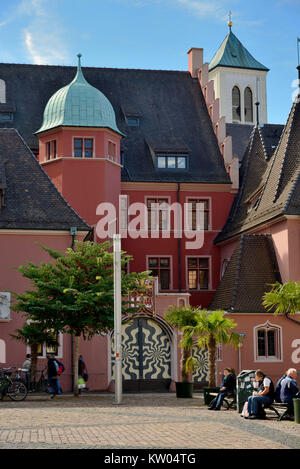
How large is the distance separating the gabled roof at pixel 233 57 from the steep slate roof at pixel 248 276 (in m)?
46.2

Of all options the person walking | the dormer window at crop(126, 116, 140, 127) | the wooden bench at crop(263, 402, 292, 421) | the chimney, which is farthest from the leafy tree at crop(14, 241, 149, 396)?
the chimney

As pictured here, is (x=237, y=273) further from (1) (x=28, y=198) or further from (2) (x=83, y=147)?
(2) (x=83, y=147)

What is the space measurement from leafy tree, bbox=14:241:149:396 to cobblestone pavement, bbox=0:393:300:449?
→ 118 inches

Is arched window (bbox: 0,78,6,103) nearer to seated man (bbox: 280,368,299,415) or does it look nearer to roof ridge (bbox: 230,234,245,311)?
roof ridge (bbox: 230,234,245,311)

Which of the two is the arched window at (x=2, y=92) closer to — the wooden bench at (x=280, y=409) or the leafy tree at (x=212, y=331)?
the leafy tree at (x=212, y=331)

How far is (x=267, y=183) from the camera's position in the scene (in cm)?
3653

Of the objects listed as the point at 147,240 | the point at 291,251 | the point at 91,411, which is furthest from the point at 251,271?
the point at 91,411

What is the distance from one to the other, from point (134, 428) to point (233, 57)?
67032 millimetres

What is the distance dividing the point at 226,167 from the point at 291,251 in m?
9.99

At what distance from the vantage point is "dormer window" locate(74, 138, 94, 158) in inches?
1476

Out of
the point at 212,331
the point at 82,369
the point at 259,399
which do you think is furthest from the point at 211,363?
the point at 82,369

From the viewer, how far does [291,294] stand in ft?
68.2

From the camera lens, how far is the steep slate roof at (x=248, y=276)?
3281 cm

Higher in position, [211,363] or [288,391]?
[211,363]
